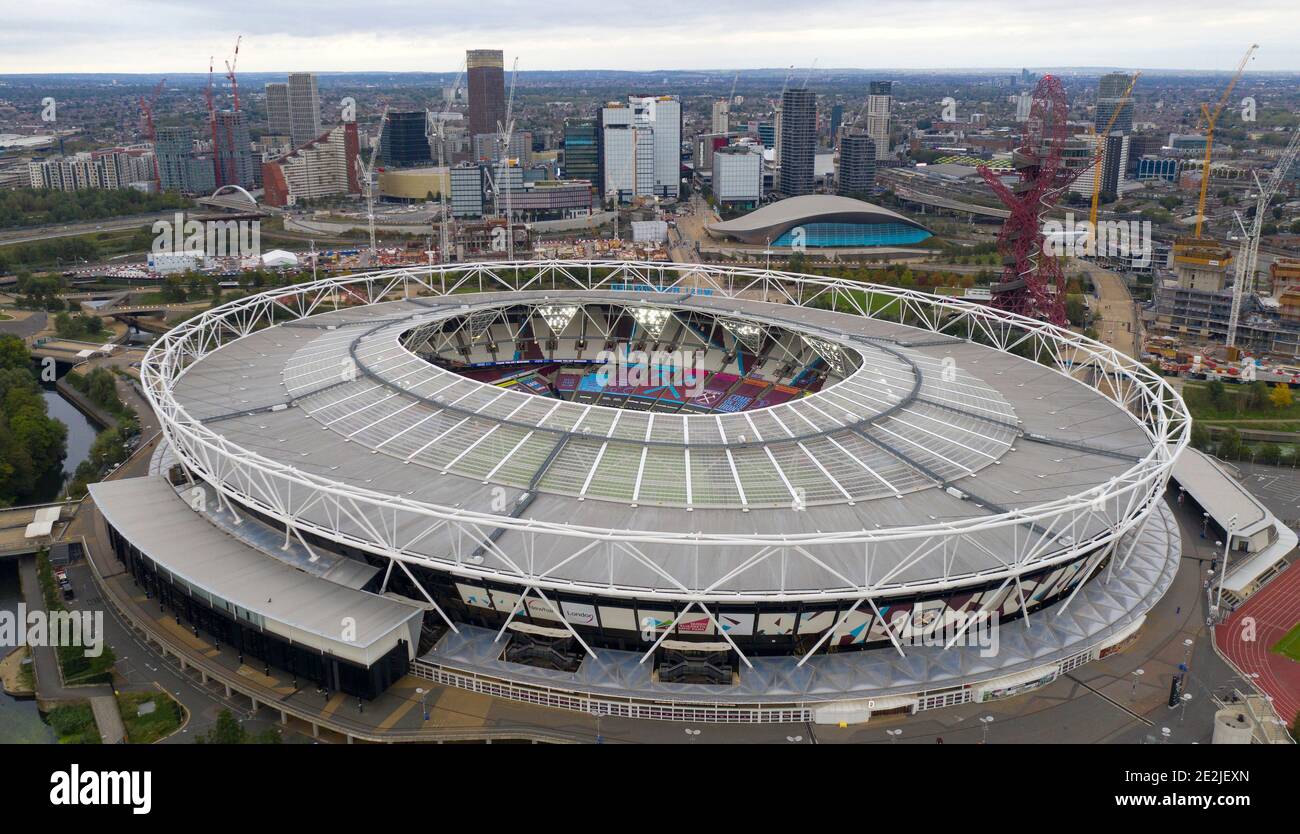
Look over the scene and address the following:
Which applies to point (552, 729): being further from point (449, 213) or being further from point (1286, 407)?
point (449, 213)

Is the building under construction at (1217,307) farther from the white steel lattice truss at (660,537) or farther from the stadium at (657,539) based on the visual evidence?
the white steel lattice truss at (660,537)

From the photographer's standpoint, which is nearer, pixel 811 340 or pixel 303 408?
pixel 303 408

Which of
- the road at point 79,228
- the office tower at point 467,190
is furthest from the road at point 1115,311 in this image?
the road at point 79,228

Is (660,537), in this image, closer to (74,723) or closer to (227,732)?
(227,732)

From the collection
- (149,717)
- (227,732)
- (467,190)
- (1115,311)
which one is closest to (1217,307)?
(1115,311)

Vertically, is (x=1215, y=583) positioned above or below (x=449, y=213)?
below
